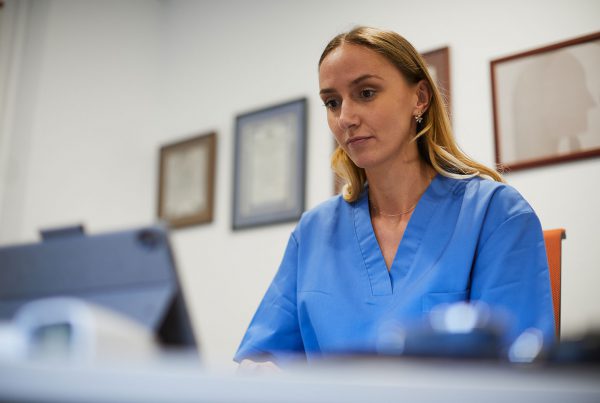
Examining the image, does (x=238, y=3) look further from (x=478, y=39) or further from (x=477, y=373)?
(x=477, y=373)

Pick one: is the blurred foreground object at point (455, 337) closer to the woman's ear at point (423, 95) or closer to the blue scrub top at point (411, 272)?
the blue scrub top at point (411, 272)

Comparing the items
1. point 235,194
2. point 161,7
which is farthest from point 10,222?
point 161,7

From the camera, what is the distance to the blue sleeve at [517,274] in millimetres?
960

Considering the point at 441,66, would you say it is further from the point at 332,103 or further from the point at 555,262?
the point at 555,262

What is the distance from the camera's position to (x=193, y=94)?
2.71 meters

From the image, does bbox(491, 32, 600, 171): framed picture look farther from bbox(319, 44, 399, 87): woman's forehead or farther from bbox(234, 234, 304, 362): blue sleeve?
bbox(234, 234, 304, 362): blue sleeve

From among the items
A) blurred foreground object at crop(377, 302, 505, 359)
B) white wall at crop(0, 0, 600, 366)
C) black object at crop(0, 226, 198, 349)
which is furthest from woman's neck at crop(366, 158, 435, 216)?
blurred foreground object at crop(377, 302, 505, 359)

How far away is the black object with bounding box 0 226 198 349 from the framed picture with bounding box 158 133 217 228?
1808mm

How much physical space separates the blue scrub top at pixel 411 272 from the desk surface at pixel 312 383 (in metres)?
0.68

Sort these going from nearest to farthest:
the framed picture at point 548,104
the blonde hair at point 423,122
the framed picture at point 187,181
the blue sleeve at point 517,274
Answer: the blue sleeve at point 517,274, the blonde hair at point 423,122, the framed picture at point 548,104, the framed picture at point 187,181

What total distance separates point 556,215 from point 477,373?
149cm

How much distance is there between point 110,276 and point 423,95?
0.86 meters

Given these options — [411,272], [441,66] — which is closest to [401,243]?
[411,272]

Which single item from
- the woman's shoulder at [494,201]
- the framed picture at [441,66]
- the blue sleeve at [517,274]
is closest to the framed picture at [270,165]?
the framed picture at [441,66]
